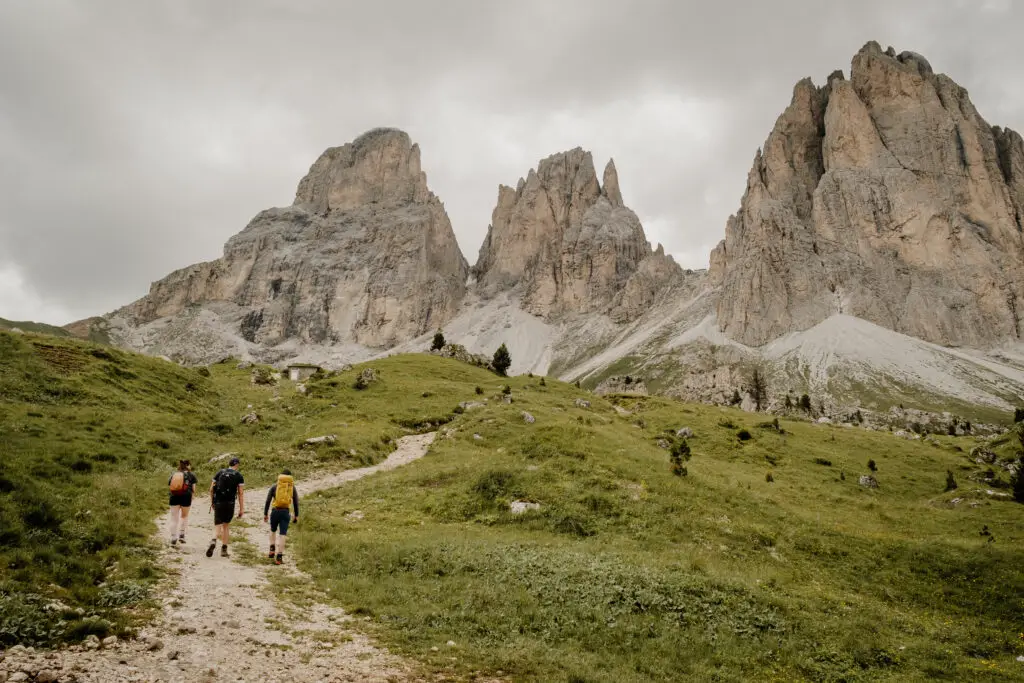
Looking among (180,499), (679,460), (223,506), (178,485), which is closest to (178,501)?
(180,499)

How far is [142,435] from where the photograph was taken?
1264 inches

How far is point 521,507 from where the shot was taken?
2638cm

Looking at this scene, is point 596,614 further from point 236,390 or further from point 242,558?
point 236,390

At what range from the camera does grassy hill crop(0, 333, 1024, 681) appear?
1338 cm

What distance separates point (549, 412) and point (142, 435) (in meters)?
33.4

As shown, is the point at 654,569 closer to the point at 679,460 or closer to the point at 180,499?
the point at 679,460

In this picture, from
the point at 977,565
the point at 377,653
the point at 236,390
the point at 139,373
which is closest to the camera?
the point at 377,653

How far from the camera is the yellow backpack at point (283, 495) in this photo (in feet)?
62.7

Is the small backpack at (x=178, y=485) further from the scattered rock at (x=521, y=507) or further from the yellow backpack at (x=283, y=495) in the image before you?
the scattered rock at (x=521, y=507)

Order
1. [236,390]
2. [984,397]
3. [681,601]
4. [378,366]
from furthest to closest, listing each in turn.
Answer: [984,397], [378,366], [236,390], [681,601]

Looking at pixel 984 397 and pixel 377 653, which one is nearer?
pixel 377 653

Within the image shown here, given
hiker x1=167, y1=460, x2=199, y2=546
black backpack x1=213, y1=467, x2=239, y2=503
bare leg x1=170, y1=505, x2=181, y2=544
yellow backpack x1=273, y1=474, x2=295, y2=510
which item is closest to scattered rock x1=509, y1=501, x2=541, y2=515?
yellow backpack x1=273, y1=474, x2=295, y2=510

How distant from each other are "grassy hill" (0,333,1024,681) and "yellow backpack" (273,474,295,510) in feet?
6.12

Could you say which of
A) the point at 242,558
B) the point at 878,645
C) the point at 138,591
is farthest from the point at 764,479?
the point at 138,591
